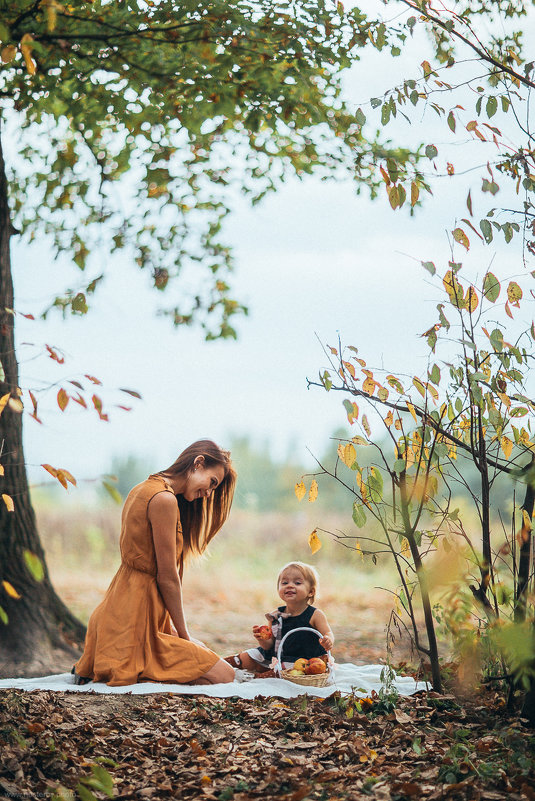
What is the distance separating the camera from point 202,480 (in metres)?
4.32

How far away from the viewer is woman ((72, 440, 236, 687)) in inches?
160

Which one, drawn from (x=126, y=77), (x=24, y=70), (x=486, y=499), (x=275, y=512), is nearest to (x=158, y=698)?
(x=486, y=499)

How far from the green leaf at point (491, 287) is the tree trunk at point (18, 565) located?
3.24m

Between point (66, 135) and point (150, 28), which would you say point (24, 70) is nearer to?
point (150, 28)

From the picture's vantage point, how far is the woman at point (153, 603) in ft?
13.3

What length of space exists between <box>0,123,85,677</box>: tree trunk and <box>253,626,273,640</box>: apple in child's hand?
1576 mm

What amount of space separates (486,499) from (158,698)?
1.85m

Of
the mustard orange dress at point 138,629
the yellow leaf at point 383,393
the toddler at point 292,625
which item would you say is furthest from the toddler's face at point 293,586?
the yellow leaf at point 383,393

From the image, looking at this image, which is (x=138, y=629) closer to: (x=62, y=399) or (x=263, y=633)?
(x=263, y=633)

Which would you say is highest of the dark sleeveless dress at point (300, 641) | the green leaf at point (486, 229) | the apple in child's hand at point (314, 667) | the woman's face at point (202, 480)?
the green leaf at point (486, 229)

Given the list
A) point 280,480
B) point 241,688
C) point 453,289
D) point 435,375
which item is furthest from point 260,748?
point 280,480

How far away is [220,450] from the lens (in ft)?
14.4

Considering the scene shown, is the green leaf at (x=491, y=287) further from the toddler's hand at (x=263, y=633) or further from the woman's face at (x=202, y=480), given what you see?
the toddler's hand at (x=263, y=633)

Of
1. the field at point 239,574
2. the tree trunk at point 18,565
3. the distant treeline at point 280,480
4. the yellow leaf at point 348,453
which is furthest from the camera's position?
the distant treeline at point 280,480
